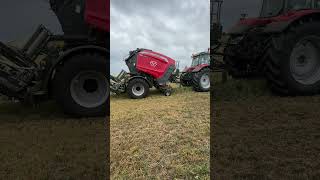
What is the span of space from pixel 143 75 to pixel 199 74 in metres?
1.73

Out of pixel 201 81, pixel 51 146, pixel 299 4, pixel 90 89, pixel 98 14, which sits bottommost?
pixel 51 146

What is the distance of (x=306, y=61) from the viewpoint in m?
5.88

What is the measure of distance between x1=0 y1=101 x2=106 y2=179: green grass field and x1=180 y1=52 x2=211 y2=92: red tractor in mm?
5164

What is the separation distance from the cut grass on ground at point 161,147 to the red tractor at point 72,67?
906 millimetres

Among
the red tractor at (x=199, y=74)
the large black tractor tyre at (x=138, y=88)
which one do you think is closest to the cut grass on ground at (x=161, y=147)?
the large black tractor tyre at (x=138, y=88)

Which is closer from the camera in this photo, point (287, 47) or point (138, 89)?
point (287, 47)

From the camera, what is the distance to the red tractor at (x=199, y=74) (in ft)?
33.1

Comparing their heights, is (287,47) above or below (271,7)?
below

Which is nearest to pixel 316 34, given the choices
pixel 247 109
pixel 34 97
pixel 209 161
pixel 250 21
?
pixel 250 21

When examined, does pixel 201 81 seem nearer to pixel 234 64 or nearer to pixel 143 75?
pixel 143 75

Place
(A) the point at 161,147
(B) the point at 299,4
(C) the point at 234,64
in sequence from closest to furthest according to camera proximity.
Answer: (A) the point at 161,147 < (B) the point at 299,4 < (C) the point at 234,64

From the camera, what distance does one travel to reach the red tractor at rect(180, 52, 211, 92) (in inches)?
397

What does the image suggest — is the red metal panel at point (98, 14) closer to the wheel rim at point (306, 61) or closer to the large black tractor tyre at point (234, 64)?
the large black tractor tyre at point (234, 64)

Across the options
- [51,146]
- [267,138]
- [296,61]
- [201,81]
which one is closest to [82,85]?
[51,146]
